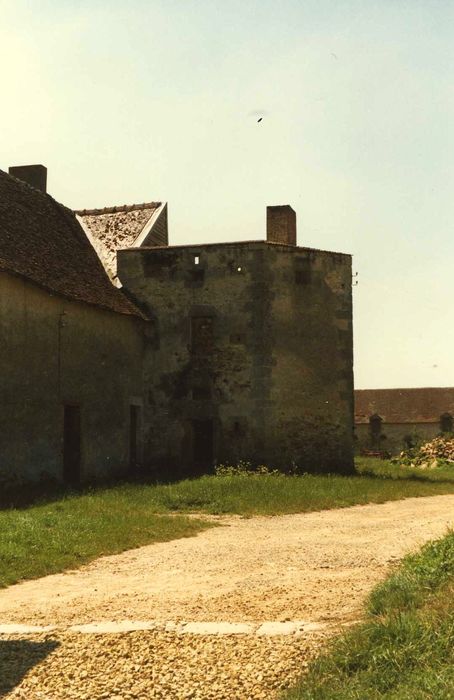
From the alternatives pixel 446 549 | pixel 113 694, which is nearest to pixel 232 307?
pixel 446 549

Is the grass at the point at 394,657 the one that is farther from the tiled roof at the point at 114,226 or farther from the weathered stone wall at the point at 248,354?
the tiled roof at the point at 114,226

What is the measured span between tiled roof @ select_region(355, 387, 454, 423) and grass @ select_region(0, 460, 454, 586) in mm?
32277

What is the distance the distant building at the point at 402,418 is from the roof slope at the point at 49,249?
3431 centimetres

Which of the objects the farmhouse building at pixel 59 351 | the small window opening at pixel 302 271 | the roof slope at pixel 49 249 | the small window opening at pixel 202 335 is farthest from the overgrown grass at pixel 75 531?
the small window opening at pixel 302 271

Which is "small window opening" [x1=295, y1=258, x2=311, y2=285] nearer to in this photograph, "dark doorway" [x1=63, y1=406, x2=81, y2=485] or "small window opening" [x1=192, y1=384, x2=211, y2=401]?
"small window opening" [x1=192, y1=384, x2=211, y2=401]

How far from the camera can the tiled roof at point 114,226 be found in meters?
24.2

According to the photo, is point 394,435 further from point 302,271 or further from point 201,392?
point 201,392

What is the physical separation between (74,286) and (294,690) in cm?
1591

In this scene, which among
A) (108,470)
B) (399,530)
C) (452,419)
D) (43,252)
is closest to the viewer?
(399,530)

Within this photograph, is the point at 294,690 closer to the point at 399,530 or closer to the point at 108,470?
the point at 399,530

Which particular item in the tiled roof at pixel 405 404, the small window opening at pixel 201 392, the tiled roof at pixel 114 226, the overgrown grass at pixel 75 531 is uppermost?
the tiled roof at pixel 114 226

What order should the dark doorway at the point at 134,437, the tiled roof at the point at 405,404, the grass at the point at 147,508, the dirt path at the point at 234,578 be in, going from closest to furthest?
the dirt path at the point at 234,578
the grass at the point at 147,508
the dark doorway at the point at 134,437
the tiled roof at the point at 405,404

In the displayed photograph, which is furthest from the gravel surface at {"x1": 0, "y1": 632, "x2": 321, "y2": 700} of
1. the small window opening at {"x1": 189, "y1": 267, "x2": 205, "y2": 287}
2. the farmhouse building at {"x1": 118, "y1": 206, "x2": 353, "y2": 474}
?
the small window opening at {"x1": 189, "y1": 267, "x2": 205, "y2": 287}

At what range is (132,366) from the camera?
2252 centimetres
